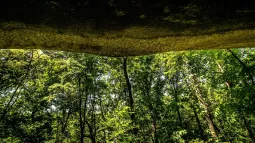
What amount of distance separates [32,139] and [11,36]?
18684mm

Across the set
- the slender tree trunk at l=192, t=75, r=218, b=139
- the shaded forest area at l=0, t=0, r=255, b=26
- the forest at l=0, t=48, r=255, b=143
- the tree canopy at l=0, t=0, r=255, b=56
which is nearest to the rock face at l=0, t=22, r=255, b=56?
the tree canopy at l=0, t=0, r=255, b=56

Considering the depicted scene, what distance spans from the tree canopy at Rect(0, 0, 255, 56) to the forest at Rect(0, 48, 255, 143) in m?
6.34

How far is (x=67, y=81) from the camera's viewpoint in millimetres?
13625

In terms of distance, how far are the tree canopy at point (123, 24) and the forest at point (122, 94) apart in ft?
20.8

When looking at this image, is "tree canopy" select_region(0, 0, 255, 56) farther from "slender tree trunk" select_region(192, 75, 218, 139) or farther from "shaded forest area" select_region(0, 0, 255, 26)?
"slender tree trunk" select_region(192, 75, 218, 139)

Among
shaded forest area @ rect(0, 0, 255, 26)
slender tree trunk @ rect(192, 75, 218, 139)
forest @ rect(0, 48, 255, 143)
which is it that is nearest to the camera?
shaded forest area @ rect(0, 0, 255, 26)

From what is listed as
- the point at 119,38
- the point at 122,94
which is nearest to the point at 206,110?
the point at 122,94

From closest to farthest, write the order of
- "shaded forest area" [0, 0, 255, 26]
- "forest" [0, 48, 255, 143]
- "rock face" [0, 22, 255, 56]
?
"shaded forest area" [0, 0, 255, 26], "rock face" [0, 22, 255, 56], "forest" [0, 48, 255, 143]

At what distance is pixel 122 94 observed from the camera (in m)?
22.6

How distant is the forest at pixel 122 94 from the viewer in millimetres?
9664

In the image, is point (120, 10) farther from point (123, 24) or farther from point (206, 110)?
point (206, 110)

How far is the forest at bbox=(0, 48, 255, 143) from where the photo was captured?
966cm

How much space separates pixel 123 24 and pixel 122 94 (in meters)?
20.8

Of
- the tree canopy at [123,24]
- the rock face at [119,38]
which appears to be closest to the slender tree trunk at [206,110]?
the rock face at [119,38]
